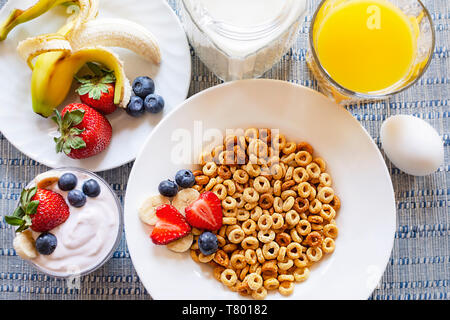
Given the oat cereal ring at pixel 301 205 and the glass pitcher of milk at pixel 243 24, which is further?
the oat cereal ring at pixel 301 205

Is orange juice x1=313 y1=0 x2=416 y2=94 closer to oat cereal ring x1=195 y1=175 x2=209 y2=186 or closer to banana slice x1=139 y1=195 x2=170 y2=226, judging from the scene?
oat cereal ring x1=195 y1=175 x2=209 y2=186

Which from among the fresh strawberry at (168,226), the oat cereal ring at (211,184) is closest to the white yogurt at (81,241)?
the fresh strawberry at (168,226)

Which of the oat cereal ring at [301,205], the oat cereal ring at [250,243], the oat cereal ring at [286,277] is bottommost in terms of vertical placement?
the oat cereal ring at [286,277]

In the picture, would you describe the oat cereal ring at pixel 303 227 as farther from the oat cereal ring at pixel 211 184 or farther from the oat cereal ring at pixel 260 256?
the oat cereal ring at pixel 211 184

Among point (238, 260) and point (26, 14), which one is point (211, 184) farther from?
point (26, 14)
